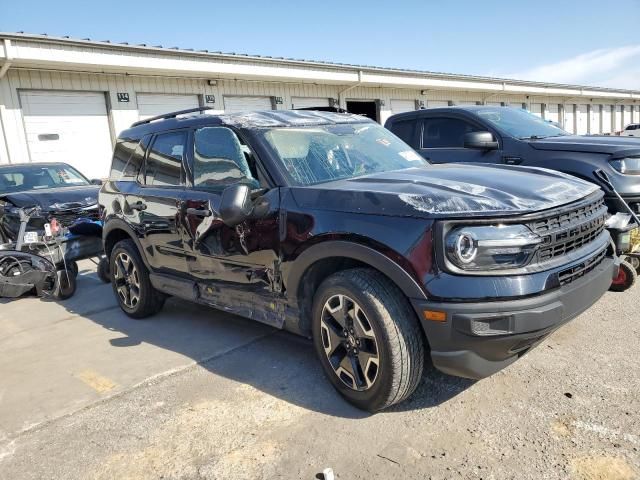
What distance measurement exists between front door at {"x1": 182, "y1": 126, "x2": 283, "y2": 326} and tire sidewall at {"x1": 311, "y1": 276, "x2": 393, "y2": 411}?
0.42 m

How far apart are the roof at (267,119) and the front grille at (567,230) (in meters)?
1.94

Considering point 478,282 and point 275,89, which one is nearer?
point 478,282

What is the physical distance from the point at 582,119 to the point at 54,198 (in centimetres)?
3723

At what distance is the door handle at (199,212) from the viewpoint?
12.4ft

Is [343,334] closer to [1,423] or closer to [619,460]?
[619,460]

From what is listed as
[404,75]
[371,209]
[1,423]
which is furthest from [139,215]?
[404,75]

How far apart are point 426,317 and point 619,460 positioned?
1.09 m

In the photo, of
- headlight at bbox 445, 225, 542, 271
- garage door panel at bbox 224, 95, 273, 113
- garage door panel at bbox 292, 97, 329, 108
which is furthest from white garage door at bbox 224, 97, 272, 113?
headlight at bbox 445, 225, 542, 271

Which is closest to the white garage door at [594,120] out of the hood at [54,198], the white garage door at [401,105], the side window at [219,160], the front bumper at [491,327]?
the white garage door at [401,105]

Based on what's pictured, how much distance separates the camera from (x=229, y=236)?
3.62 meters

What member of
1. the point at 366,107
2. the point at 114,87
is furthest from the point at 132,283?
the point at 366,107

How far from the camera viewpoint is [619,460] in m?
2.35

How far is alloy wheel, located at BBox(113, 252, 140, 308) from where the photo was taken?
4.97 m

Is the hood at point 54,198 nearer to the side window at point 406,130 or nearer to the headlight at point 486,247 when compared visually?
the side window at point 406,130
